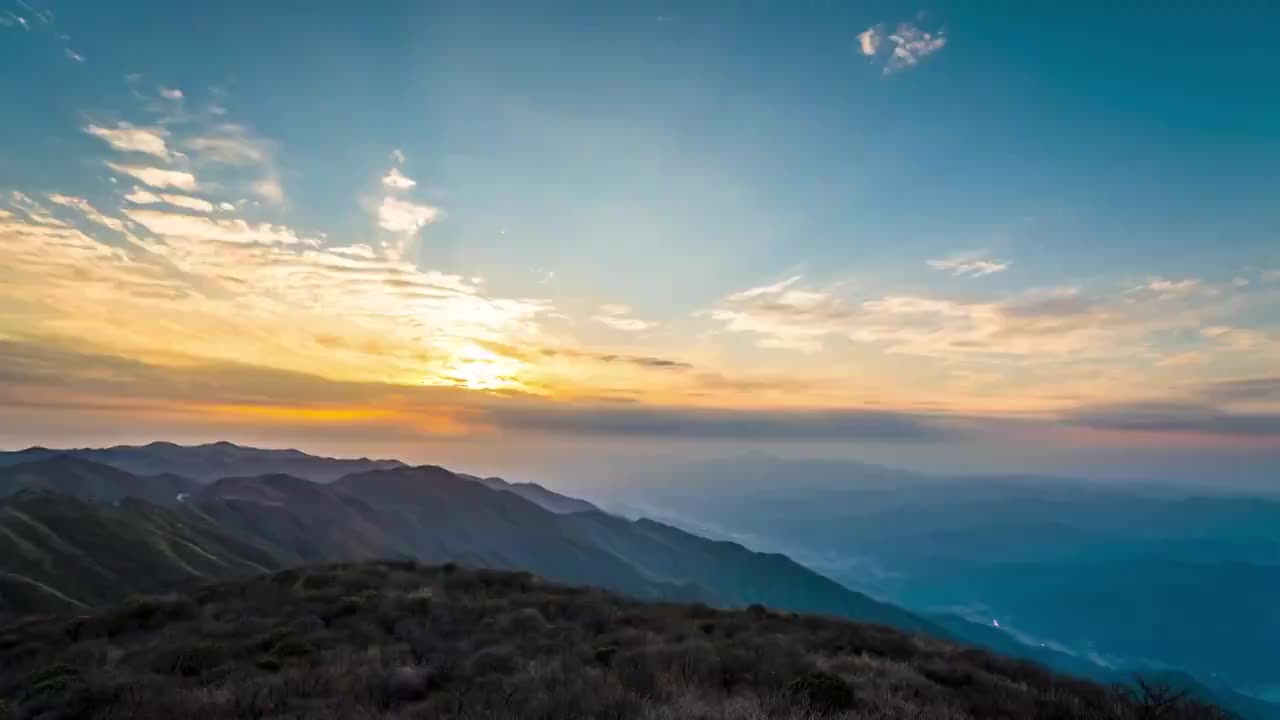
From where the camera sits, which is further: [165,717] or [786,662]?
[786,662]

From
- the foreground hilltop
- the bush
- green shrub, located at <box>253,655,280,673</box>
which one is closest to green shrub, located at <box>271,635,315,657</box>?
the foreground hilltop

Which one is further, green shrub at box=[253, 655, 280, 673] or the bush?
green shrub at box=[253, 655, 280, 673]

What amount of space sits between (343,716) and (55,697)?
6.68 m

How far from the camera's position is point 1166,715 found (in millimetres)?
10312

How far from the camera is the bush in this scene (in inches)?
377

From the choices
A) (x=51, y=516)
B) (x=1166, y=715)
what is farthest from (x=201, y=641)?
(x=51, y=516)

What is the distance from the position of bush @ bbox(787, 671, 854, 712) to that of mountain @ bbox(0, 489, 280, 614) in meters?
113

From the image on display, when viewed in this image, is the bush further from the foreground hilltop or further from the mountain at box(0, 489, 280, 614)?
the mountain at box(0, 489, 280, 614)

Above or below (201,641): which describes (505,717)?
above

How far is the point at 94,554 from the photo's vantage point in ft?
380

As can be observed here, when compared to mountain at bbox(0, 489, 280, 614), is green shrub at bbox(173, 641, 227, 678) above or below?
above

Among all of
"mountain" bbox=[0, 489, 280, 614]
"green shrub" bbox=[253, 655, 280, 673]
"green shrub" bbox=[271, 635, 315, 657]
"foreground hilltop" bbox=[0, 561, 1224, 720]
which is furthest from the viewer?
"mountain" bbox=[0, 489, 280, 614]

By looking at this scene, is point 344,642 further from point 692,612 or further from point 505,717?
point 692,612

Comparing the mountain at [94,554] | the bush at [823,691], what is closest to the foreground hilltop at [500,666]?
the bush at [823,691]
